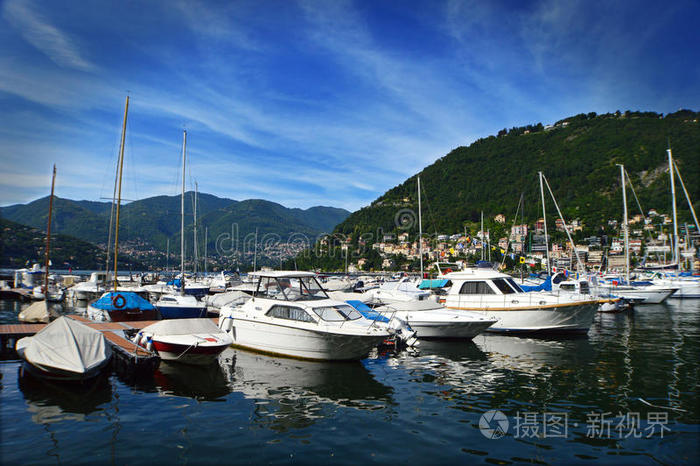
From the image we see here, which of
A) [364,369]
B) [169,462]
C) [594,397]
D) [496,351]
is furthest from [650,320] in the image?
[169,462]

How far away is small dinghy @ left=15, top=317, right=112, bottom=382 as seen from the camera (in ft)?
35.3

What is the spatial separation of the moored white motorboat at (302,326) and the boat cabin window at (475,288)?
8866 millimetres

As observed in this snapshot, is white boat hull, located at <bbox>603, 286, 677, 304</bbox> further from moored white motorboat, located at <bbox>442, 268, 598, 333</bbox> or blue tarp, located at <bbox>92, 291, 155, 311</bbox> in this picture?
blue tarp, located at <bbox>92, 291, 155, 311</bbox>

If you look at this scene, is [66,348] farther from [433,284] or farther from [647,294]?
[647,294]

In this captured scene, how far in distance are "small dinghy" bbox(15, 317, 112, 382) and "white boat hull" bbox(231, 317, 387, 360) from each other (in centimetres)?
517

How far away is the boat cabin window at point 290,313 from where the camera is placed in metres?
14.5

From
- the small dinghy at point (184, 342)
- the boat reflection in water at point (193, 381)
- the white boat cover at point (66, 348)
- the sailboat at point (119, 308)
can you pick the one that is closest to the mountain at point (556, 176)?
the sailboat at point (119, 308)

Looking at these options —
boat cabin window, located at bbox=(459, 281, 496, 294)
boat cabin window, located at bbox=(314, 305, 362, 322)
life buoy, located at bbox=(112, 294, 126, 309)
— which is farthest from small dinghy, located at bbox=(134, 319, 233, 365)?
boat cabin window, located at bbox=(459, 281, 496, 294)

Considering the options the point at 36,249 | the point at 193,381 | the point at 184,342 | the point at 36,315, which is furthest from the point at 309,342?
the point at 36,249

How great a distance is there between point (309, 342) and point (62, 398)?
715cm

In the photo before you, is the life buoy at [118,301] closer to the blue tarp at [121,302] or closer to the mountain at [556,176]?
the blue tarp at [121,302]

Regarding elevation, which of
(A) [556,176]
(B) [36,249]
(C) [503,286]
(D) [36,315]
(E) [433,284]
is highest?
(A) [556,176]

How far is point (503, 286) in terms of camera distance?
21.4 meters

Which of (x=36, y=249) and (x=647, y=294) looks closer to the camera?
(x=647, y=294)
